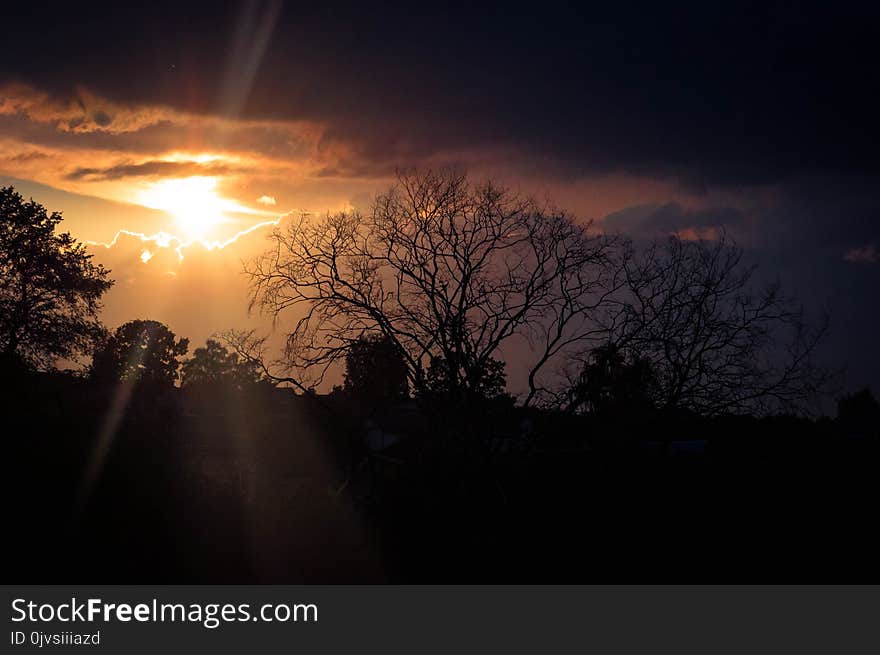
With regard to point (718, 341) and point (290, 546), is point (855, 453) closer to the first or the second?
point (718, 341)

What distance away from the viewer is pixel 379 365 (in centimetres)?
2066

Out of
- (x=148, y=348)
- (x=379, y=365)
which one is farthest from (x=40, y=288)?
(x=148, y=348)

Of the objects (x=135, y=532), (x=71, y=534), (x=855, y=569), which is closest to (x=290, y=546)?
(x=135, y=532)

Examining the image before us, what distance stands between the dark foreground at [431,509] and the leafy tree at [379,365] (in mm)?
1387

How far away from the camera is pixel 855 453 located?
2611cm

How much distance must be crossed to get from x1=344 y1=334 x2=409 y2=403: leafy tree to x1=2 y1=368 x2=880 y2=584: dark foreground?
139cm

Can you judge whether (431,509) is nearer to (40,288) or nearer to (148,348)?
(40,288)

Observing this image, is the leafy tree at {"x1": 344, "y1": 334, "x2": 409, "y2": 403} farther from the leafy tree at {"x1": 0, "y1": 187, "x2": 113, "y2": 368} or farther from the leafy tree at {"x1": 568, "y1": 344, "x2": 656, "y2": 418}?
the leafy tree at {"x1": 0, "y1": 187, "x2": 113, "y2": 368}

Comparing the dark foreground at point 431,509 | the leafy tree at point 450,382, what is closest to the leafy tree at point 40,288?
the dark foreground at point 431,509

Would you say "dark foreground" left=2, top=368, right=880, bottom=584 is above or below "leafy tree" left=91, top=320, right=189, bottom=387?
below

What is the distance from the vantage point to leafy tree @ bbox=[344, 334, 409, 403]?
20.1 m

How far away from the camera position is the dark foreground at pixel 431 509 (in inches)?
674

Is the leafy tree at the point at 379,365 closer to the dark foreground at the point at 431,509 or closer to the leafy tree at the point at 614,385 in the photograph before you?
the dark foreground at the point at 431,509

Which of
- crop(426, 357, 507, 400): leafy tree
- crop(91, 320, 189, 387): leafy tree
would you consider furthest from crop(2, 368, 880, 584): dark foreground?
crop(91, 320, 189, 387): leafy tree
